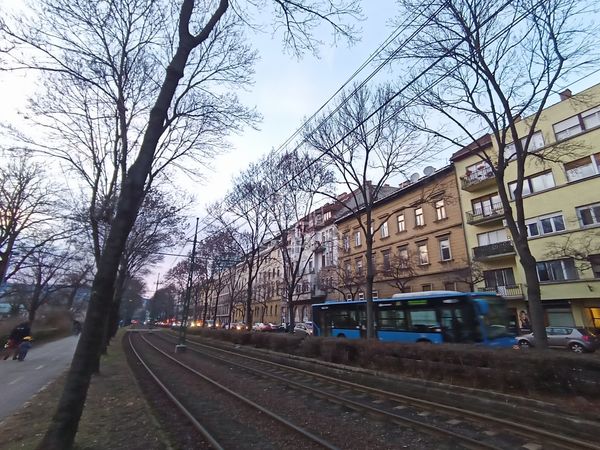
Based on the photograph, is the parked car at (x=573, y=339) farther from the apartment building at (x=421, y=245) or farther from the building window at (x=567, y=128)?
the building window at (x=567, y=128)

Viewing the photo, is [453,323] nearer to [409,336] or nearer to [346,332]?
[409,336]

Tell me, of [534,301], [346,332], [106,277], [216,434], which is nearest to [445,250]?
[346,332]

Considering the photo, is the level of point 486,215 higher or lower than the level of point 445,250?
higher

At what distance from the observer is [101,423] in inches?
284

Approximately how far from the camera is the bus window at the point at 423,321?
1645 cm

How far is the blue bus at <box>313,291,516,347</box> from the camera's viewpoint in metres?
15.2

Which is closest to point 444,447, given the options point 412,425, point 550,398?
point 412,425

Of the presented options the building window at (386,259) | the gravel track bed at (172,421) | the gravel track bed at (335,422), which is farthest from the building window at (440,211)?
the gravel track bed at (172,421)

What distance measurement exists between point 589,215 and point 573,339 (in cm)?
832

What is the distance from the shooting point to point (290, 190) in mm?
23312

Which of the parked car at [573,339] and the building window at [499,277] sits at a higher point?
the building window at [499,277]

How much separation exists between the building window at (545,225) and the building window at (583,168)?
293 cm

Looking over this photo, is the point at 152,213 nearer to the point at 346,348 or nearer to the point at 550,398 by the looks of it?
the point at 346,348

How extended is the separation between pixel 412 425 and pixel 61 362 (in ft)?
61.1
